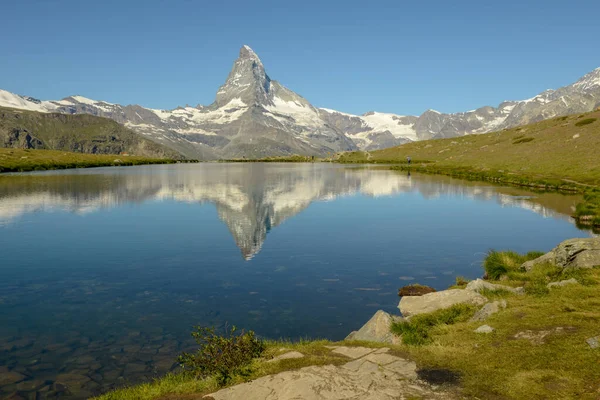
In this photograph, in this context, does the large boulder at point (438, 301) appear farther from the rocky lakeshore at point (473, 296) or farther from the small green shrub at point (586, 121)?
the small green shrub at point (586, 121)

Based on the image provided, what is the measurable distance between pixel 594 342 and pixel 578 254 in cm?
1128

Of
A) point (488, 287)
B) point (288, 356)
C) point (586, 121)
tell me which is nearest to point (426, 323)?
point (488, 287)

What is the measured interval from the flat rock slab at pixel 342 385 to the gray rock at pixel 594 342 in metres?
5.31

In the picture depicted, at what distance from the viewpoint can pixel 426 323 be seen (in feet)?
62.2

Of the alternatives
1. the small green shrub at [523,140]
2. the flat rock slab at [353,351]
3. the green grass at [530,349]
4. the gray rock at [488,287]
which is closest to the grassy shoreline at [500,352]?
the green grass at [530,349]

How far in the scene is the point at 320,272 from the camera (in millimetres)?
30922

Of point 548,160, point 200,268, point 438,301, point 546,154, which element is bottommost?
point 200,268

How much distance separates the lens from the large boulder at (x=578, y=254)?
2258 cm

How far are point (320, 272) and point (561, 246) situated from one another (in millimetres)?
14871

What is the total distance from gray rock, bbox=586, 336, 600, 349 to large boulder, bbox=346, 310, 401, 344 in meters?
6.23

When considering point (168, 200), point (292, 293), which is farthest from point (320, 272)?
point (168, 200)

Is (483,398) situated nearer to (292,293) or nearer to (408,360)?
(408,360)

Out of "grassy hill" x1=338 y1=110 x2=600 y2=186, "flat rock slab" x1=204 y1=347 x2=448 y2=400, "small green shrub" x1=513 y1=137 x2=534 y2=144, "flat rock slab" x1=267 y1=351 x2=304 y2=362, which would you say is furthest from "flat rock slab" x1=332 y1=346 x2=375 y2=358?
"small green shrub" x1=513 y1=137 x2=534 y2=144

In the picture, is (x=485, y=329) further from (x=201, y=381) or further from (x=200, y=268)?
(x=200, y=268)
